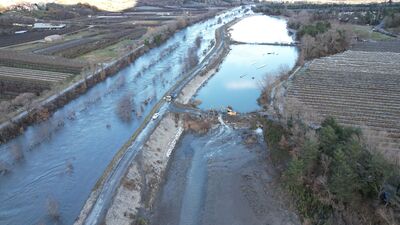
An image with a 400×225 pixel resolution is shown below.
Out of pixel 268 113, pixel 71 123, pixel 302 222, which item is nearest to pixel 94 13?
pixel 71 123

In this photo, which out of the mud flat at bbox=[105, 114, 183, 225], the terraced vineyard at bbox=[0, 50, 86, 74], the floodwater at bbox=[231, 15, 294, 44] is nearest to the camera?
the mud flat at bbox=[105, 114, 183, 225]

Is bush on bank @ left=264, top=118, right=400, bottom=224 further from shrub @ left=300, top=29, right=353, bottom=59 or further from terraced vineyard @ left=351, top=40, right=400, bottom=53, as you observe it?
terraced vineyard @ left=351, top=40, right=400, bottom=53

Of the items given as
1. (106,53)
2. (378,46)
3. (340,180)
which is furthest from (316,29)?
(340,180)

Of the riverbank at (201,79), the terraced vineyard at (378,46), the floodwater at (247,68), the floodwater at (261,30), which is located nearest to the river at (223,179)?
the floodwater at (247,68)

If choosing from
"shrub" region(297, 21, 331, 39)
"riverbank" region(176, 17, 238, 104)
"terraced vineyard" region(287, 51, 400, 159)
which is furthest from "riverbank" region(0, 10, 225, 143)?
"shrub" region(297, 21, 331, 39)

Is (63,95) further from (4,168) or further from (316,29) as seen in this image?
(316,29)

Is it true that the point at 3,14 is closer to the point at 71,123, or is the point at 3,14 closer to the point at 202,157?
the point at 71,123

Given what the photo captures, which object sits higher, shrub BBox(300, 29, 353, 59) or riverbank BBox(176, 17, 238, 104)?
shrub BBox(300, 29, 353, 59)
